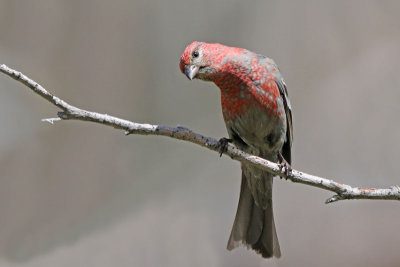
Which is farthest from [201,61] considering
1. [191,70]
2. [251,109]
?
[251,109]

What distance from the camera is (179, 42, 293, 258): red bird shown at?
424 centimetres

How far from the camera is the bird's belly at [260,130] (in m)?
4.38

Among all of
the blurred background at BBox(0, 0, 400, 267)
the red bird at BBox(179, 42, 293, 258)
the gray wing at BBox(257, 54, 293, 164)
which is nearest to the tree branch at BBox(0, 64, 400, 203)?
the red bird at BBox(179, 42, 293, 258)

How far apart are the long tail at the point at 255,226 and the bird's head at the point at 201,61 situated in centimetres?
104

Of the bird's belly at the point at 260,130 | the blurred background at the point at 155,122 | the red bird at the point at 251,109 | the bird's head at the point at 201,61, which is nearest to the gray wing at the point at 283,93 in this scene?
the red bird at the point at 251,109

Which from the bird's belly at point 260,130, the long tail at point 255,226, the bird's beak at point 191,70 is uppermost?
the bird's beak at point 191,70

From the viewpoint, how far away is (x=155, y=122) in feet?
18.3

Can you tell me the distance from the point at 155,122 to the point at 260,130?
4.67 ft

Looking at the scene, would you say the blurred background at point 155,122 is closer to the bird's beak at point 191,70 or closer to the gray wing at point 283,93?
the gray wing at point 283,93

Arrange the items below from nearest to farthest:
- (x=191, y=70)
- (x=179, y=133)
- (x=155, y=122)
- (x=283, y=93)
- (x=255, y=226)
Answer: (x=179, y=133) → (x=191, y=70) → (x=283, y=93) → (x=255, y=226) → (x=155, y=122)

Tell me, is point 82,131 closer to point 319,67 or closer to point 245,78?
point 245,78

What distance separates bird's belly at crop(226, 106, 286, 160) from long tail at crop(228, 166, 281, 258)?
1.00ft

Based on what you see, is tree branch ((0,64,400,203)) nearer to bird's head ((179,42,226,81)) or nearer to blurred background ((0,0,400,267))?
bird's head ((179,42,226,81))

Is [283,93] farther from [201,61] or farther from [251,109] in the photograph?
[201,61]
